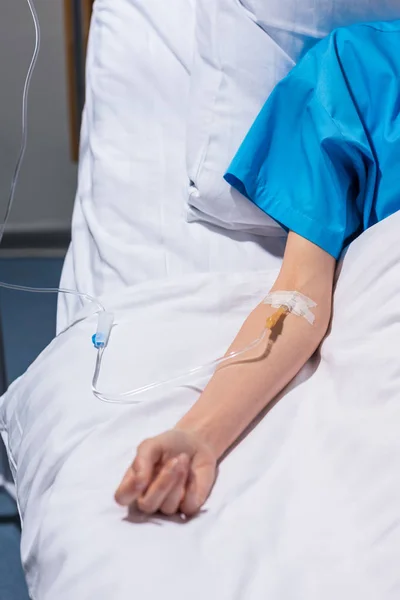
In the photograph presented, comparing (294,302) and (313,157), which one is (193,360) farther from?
(313,157)

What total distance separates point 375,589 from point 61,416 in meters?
0.45

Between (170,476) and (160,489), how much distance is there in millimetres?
17

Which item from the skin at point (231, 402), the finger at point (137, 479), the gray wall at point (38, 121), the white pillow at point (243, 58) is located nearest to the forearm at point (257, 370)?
the skin at point (231, 402)

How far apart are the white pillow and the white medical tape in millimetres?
248

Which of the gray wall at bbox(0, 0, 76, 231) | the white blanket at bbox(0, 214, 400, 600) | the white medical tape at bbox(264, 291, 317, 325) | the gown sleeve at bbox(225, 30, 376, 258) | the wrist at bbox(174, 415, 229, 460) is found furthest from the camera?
the gray wall at bbox(0, 0, 76, 231)

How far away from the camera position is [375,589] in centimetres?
64

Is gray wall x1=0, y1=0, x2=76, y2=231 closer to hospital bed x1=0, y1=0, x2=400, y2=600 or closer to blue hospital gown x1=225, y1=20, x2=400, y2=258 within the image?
hospital bed x1=0, y1=0, x2=400, y2=600

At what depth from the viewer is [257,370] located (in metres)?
0.90

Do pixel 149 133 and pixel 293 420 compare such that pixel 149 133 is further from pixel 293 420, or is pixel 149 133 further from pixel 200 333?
pixel 293 420

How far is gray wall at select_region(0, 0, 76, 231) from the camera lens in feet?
5.82

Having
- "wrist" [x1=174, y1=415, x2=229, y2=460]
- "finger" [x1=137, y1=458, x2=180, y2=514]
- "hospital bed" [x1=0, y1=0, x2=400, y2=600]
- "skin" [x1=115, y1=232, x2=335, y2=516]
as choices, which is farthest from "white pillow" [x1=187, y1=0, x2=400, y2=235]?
"finger" [x1=137, y1=458, x2=180, y2=514]

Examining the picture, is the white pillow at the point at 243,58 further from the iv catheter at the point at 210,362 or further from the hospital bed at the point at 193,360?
the iv catheter at the point at 210,362

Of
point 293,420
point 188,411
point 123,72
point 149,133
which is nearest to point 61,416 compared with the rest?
point 188,411

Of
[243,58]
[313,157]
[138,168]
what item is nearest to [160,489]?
[313,157]
